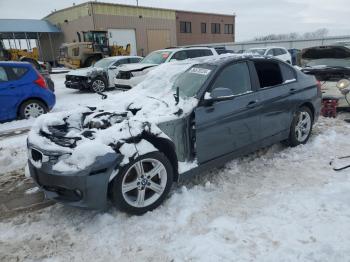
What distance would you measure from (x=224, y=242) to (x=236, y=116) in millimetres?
1790

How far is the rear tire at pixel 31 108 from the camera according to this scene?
814cm

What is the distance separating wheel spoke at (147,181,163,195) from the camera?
3605mm

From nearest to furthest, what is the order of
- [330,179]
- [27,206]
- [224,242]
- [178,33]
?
[224,242], [27,206], [330,179], [178,33]

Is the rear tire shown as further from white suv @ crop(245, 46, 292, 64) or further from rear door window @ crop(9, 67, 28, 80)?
white suv @ crop(245, 46, 292, 64)

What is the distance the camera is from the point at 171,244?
10.1 ft

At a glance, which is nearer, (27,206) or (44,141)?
(44,141)

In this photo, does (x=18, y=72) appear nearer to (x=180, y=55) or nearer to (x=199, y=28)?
(x=180, y=55)

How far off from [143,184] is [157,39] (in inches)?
1558

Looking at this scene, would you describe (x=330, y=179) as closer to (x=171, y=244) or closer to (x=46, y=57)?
(x=171, y=244)

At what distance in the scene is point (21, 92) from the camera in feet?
26.2

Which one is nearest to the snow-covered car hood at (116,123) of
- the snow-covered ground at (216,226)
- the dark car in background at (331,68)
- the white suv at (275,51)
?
the snow-covered ground at (216,226)

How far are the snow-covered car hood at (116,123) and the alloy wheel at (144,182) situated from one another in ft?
0.71

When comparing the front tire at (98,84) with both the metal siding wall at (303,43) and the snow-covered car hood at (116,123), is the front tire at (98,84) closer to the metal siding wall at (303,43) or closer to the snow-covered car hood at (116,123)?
the snow-covered car hood at (116,123)

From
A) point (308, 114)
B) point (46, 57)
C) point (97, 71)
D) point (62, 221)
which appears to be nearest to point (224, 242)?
point (62, 221)
